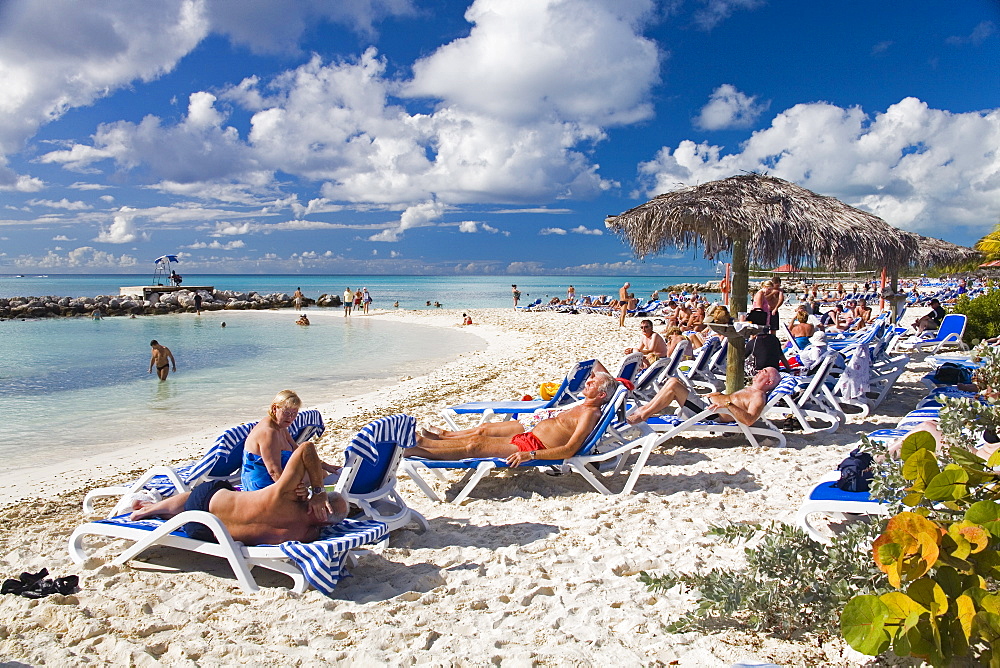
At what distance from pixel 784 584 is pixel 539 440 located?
2333 mm

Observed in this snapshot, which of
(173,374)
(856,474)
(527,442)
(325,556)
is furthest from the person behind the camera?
(173,374)

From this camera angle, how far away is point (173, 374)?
12.7 m

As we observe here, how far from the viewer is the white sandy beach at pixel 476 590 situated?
2520 mm

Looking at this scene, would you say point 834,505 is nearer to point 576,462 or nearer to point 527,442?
point 576,462

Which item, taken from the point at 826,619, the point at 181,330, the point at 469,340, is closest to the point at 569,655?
the point at 826,619

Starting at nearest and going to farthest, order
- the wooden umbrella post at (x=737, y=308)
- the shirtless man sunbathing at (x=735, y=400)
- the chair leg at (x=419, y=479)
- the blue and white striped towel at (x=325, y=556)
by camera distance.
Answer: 1. the blue and white striped towel at (x=325, y=556)
2. the chair leg at (x=419, y=479)
3. the shirtless man sunbathing at (x=735, y=400)
4. the wooden umbrella post at (x=737, y=308)

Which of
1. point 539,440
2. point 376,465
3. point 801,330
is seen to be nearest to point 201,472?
point 376,465

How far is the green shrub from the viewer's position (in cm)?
1188

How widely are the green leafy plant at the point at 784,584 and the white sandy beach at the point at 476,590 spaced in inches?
3.1

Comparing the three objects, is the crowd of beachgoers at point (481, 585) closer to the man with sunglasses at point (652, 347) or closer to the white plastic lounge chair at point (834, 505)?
the white plastic lounge chair at point (834, 505)

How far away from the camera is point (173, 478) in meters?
3.93

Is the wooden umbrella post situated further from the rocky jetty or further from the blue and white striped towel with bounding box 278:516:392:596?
the rocky jetty

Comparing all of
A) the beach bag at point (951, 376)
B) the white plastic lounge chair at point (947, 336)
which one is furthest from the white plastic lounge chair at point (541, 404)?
the white plastic lounge chair at point (947, 336)

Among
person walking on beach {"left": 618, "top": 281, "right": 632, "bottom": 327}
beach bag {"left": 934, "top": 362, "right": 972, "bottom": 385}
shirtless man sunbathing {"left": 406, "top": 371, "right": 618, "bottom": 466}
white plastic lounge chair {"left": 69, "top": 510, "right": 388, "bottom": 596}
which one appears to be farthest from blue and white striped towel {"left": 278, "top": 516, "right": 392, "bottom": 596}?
person walking on beach {"left": 618, "top": 281, "right": 632, "bottom": 327}
